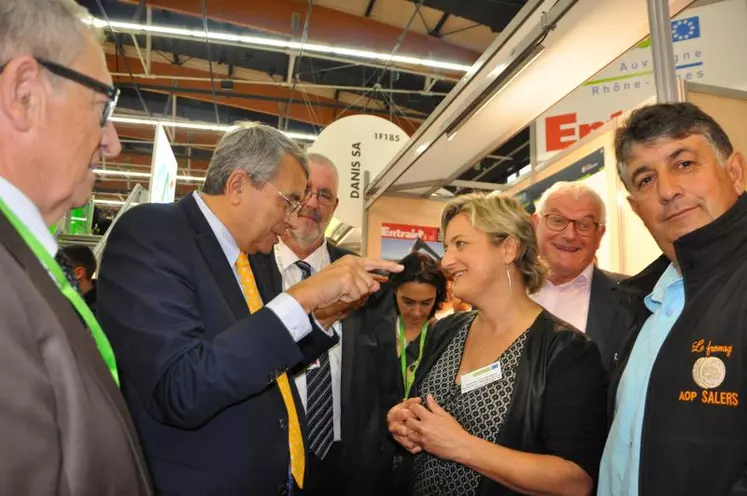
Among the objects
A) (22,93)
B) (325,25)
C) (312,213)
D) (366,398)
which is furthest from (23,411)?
(325,25)

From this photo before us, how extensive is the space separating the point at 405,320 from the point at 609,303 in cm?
131

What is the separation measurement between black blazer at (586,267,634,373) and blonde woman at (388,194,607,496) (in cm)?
49

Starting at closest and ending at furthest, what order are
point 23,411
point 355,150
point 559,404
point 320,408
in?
point 23,411
point 559,404
point 320,408
point 355,150

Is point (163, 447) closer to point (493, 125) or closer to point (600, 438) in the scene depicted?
point (600, 438)

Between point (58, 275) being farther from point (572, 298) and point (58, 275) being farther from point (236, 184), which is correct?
point (572, 298)

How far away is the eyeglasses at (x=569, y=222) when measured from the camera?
2.58 meters

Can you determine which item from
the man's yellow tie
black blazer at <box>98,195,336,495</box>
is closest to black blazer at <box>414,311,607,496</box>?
the man's yellow tie

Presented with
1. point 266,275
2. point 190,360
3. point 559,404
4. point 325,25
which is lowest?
point 559,404

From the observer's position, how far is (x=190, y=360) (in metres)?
1.28

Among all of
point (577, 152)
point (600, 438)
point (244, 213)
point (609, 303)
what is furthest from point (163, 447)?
point (577, 152)

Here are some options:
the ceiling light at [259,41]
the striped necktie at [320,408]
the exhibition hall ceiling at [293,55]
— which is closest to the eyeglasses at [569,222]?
the striped necktie at [320,408]

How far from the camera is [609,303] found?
2385 mm

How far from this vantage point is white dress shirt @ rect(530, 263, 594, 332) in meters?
2.53

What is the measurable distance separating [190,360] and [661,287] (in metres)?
1.24
